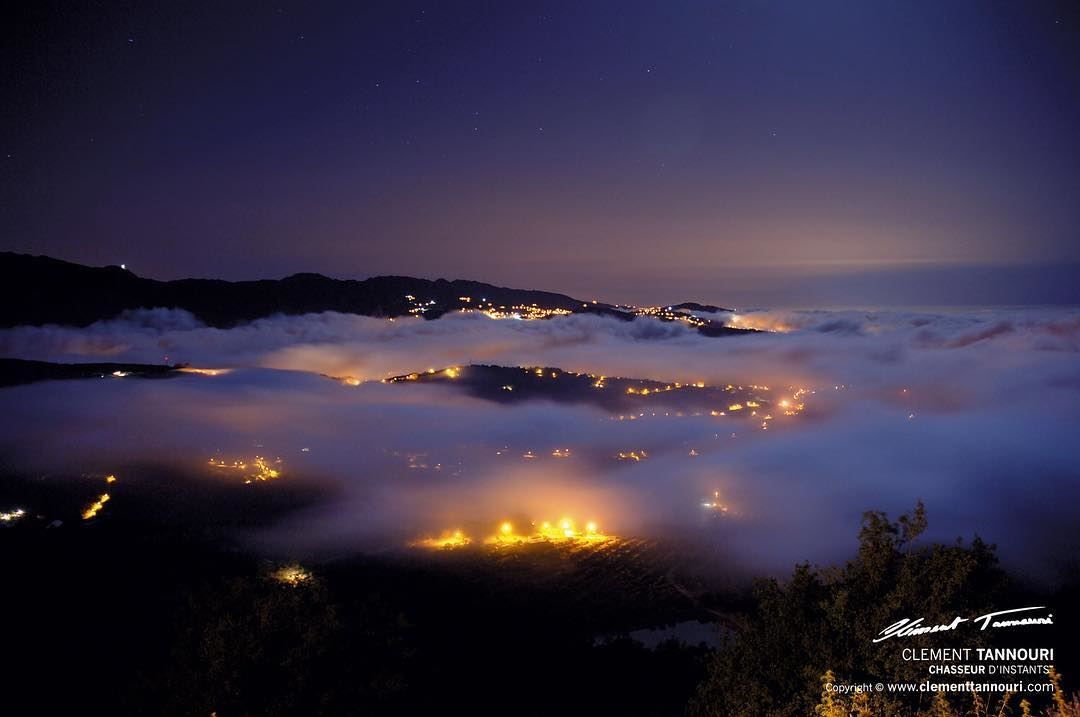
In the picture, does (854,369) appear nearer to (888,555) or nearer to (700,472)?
(700,472)

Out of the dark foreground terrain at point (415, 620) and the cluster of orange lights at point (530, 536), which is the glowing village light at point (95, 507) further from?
the cluster of orange lights at point (530, 536)

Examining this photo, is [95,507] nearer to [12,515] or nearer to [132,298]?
[12,515]

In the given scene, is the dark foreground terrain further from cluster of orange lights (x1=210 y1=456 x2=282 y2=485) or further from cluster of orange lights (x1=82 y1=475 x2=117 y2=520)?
cluster of orange lights (x1=210 y1=456 x2=282 y2=485)

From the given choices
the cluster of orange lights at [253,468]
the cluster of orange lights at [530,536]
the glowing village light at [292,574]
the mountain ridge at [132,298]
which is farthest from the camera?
the mountain ridge at [132,298]

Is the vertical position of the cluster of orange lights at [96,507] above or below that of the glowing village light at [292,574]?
above

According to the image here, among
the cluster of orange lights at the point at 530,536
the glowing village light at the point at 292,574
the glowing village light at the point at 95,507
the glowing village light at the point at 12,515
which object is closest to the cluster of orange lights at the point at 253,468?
the glowing village light at the point at 95,507

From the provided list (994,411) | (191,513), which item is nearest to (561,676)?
(191,513)

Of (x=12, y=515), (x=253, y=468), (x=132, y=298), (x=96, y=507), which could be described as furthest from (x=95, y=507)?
(x=132, y=298)

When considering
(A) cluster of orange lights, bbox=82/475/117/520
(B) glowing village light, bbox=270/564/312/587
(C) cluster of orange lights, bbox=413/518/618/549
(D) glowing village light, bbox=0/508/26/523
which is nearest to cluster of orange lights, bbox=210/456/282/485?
(A) cluster of orange lights, bbox=82/475/117/520
